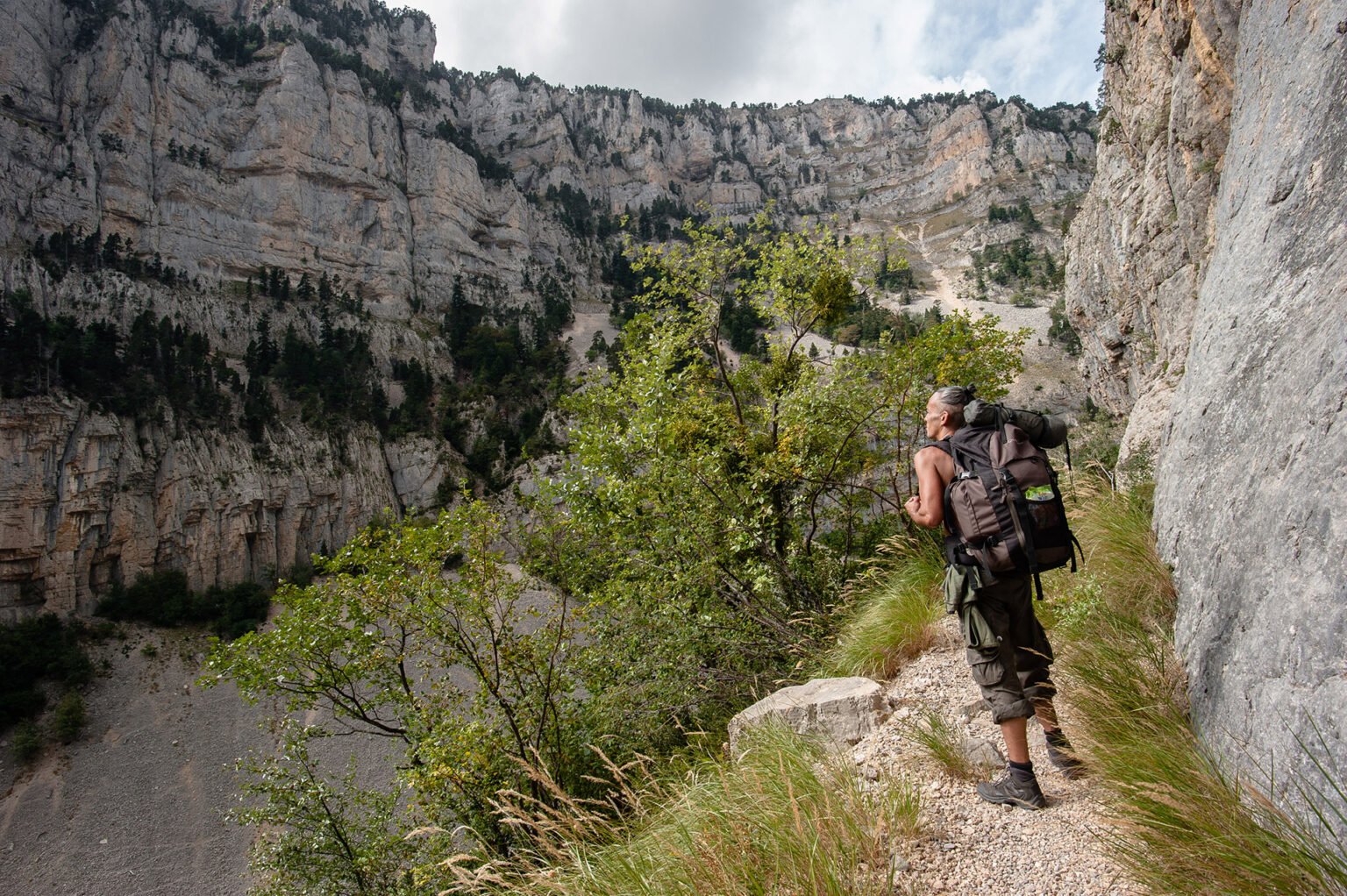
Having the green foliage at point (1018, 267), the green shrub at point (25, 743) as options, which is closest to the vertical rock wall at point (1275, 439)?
the green shrub at point (25, 743)

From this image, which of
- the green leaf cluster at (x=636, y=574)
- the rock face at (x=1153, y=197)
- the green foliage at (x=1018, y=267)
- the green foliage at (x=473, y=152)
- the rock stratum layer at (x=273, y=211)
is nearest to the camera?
the green leaf cluster at (x=636, y=574)

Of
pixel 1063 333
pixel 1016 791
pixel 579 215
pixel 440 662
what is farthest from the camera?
pixel 579 215

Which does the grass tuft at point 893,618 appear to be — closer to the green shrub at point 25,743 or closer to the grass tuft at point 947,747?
the grass tuft at point 947,747

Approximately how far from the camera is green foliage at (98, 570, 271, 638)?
3669 centimetres

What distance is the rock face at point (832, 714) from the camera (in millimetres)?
3289

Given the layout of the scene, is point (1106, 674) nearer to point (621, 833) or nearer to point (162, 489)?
point (621, 833)

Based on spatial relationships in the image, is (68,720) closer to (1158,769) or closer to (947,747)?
(947,747)

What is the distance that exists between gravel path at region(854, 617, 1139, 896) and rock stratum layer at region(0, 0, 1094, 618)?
10.2m

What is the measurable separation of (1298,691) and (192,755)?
3834cm

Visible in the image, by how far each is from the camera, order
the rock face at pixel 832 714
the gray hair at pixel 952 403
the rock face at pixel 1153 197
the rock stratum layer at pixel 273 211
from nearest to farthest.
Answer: the gray hair at pixel 952 403
the rock face at pixel 832 714
the rock face at pixel 1153 197
the rock stratum layer at pixel 273 211

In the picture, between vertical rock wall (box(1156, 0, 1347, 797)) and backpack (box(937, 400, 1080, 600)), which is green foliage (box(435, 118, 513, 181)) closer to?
vertical rock wall (box(1156, 0, 1347, 797))

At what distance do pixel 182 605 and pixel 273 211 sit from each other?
158 feet

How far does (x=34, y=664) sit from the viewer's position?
3045 cm

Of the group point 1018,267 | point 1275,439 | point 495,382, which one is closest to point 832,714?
point 1275,439
